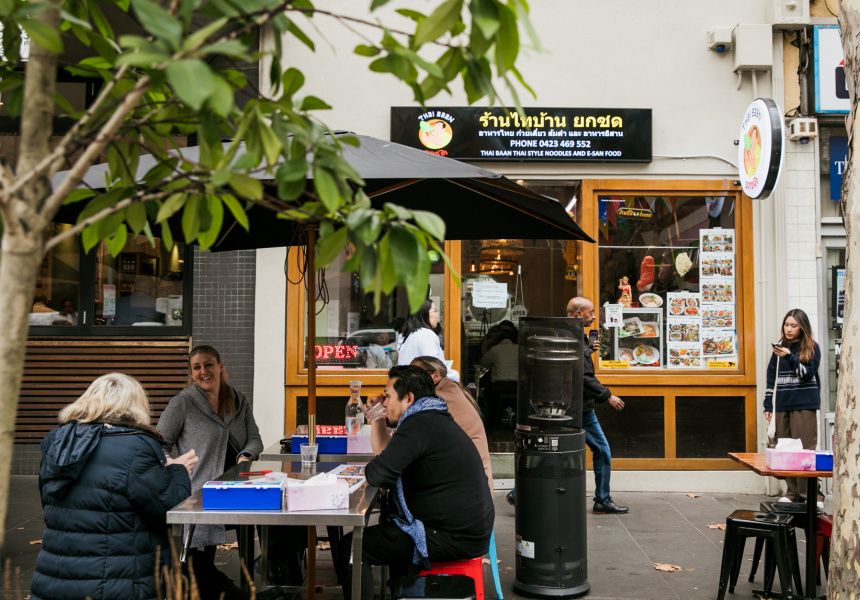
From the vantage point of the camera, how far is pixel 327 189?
1557mm

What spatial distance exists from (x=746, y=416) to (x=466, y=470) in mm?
4973

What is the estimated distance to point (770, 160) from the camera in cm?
700

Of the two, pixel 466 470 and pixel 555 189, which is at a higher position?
pixel 555 189

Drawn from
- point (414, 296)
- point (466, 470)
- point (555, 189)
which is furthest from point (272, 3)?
point (555, 189)

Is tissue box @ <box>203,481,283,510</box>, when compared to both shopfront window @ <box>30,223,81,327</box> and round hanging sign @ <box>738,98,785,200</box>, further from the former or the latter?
shopfront window @ <box>30,223,81,327</box>

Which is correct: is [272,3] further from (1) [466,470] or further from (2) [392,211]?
(1) [466,470]

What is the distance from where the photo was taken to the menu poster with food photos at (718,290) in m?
8.29

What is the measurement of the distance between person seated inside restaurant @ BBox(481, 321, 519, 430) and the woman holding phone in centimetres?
258

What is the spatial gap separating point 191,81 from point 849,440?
332 cm

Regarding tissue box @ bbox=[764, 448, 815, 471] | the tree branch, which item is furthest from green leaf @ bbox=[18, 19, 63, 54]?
tissue box @ bbox=[764, 448, 815, 471]

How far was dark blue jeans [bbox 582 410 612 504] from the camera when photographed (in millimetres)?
7039

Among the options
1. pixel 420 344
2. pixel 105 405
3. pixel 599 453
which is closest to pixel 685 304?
pixel 599 453

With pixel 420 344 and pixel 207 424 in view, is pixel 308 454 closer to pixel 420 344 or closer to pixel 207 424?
pixel 207 424

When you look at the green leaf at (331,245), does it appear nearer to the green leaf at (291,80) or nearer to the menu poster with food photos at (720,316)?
the green leaf at (291,80)
